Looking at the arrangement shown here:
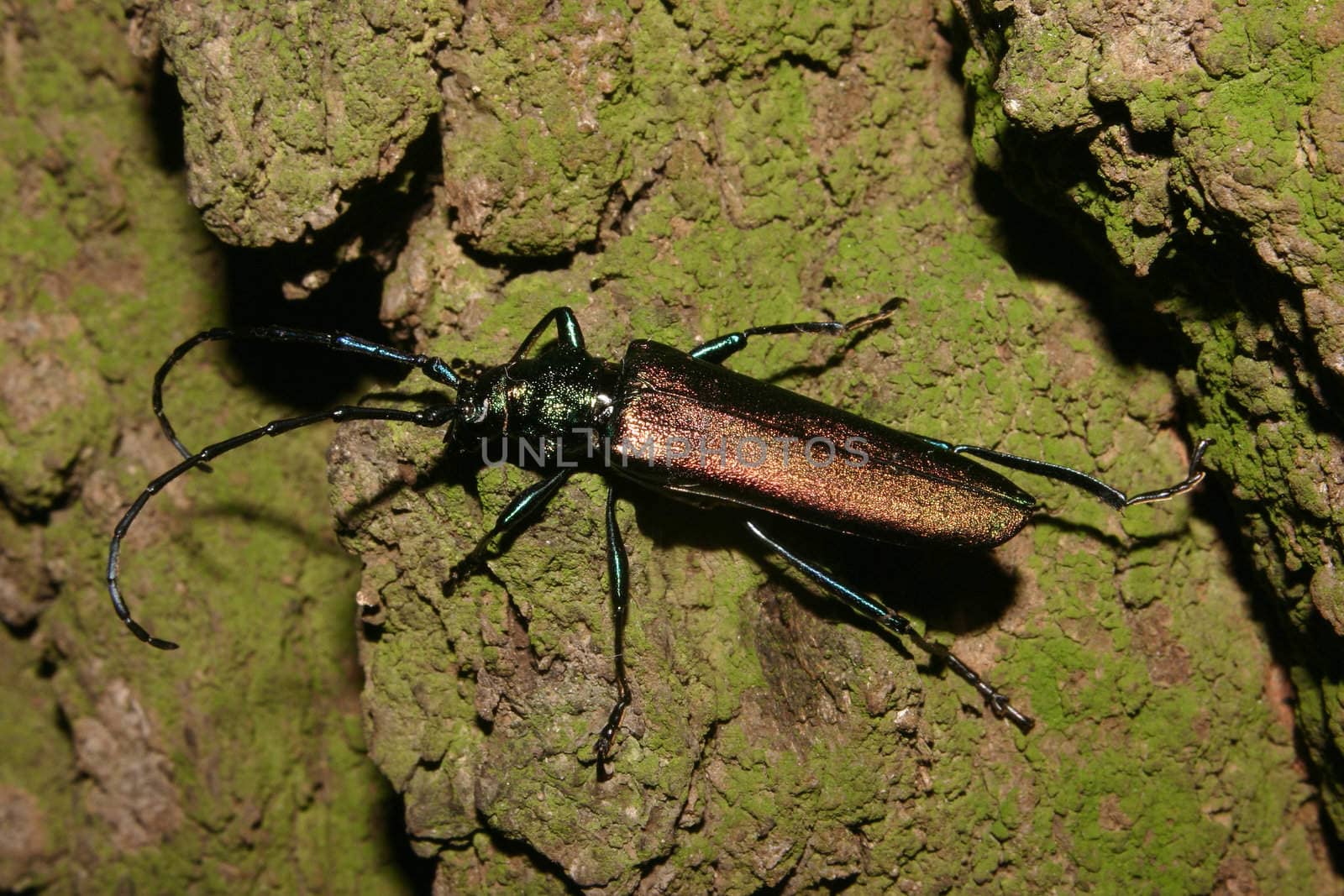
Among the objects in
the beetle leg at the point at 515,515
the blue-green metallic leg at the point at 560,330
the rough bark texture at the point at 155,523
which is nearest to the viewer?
the beetle leg at the point at 515,515

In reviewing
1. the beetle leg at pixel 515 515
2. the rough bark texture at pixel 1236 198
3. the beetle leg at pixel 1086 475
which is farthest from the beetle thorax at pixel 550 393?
the rough bark texture at pixel 1236 198

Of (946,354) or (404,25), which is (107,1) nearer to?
(404,25)

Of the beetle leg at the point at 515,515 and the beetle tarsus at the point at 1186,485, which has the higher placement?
the beetle tarsus at the point at 1186,485

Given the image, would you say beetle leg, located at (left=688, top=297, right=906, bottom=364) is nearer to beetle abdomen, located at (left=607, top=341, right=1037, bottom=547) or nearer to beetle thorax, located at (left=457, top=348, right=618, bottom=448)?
beetle abdomen, located at (left=607, top=341, right=1037, bottom=547)

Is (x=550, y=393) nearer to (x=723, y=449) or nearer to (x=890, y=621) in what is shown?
(x=723, y=449)

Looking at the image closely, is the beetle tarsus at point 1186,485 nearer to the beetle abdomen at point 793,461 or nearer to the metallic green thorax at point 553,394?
the beetle abdomen at point 793,461

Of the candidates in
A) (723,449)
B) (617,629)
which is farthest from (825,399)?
(617,629)

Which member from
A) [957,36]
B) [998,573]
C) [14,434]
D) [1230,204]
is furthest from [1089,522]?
[14,434]
